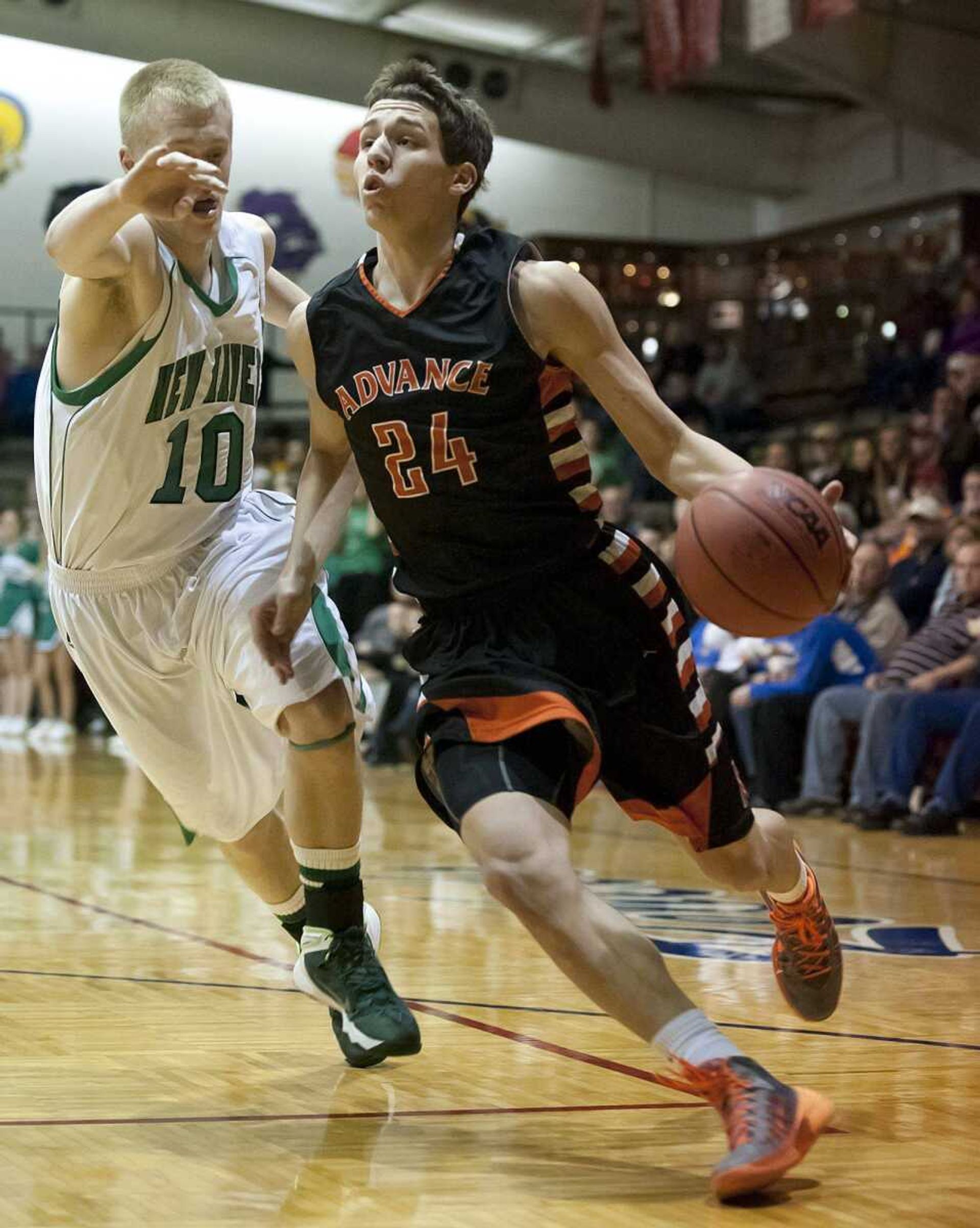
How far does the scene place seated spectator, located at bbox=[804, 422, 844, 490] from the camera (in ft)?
40.2

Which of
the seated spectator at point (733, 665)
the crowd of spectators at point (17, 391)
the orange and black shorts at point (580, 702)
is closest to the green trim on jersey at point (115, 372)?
the orange and black shorts at point (580, 702)

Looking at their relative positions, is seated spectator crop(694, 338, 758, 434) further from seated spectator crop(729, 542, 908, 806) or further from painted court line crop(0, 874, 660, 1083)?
painted court line crop(0, 874, 660, 1083)

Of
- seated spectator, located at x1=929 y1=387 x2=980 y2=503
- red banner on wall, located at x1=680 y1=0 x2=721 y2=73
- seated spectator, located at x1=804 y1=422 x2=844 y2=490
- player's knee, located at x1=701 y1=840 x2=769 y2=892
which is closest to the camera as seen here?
player's knee, located at x1=701 y1=840 x2=769 y2=892

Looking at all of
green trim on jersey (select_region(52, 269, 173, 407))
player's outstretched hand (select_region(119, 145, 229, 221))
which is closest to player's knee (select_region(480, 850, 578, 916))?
player's outstretched hand (select_region(119, 145, 229, 221))

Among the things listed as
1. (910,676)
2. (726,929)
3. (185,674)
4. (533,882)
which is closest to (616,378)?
(533,882)

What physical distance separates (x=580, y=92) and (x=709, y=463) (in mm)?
19758

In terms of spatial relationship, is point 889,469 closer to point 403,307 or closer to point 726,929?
point 726,929

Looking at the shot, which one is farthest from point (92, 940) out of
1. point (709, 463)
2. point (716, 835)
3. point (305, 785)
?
point (709, 463)

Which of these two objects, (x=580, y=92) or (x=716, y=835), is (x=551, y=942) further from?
(x=580, y=92)

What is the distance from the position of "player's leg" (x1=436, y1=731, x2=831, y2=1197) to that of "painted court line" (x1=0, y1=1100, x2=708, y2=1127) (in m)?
0.44

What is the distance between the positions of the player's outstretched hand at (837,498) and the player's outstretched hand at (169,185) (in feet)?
4.16

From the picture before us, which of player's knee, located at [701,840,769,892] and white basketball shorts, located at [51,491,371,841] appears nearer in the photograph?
player's knee, located at [701,840,769,892]

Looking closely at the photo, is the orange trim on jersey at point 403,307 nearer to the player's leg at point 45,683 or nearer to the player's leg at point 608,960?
the player's leg at point 608,960

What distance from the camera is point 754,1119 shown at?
8.89ft
